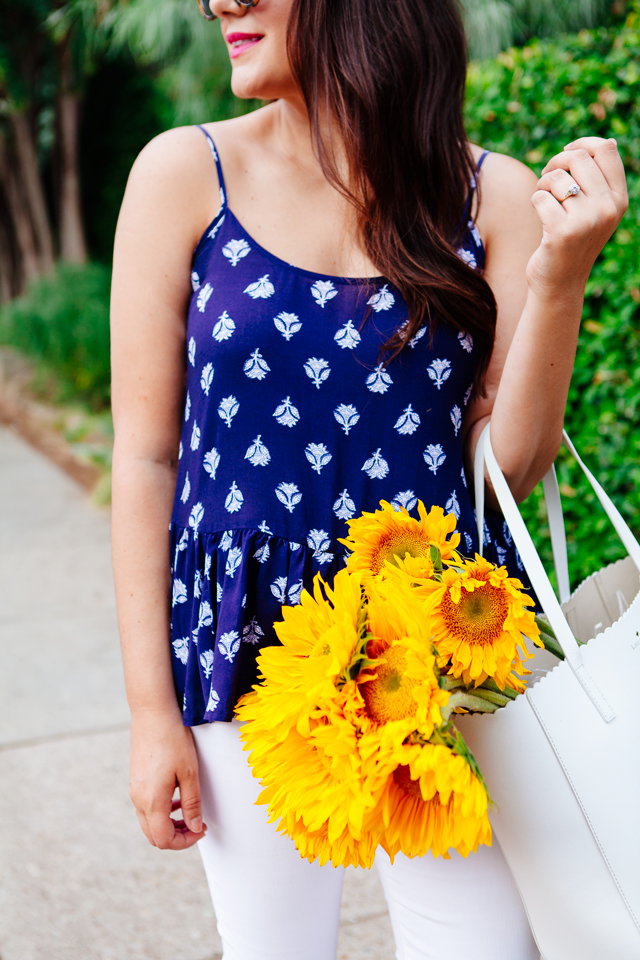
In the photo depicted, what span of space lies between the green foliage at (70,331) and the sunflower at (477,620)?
722cm

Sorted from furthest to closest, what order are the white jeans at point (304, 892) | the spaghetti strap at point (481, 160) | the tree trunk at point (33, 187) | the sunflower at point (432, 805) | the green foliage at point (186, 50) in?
the tree trunk at point (33, 187) < the green foliage at point (186, 50) < the spaghetti strap at point (481, 160) < the white jeans at point (304, 892) < the sunflower at point (432, 805)

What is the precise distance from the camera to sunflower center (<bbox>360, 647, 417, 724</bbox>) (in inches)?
32.1

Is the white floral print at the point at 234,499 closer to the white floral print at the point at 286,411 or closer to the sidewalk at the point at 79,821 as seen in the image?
the white floral print at the point at 286,411

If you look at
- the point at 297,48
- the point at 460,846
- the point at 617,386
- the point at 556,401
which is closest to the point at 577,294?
the point at 556,401

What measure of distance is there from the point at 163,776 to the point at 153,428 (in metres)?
0.55

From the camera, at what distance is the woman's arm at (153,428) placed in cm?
127

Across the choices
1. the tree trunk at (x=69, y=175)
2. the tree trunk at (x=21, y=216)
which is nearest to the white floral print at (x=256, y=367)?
the tree trunk at (x=69, y=175)

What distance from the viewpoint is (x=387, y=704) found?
83cm

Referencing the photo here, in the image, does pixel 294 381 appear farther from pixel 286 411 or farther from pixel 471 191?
pixel 471 191

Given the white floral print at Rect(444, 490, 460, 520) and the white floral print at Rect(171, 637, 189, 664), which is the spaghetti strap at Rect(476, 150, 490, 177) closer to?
the white floral print at Rect(444, 490, 460, 520)

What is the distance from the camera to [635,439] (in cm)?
220

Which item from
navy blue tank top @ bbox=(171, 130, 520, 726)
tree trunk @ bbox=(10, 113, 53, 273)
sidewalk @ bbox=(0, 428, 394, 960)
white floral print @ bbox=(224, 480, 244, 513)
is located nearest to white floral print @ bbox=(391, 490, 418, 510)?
navy blue tank top @ bbox=(171, 130, 520, 726)

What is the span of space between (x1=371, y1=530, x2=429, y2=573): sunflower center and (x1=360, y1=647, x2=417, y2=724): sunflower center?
0.48 feet

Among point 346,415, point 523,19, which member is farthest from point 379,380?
point 523,19
